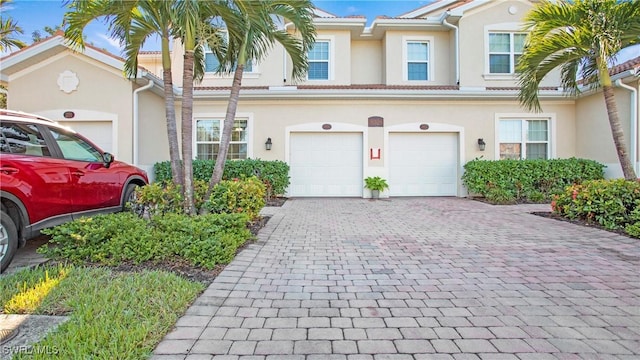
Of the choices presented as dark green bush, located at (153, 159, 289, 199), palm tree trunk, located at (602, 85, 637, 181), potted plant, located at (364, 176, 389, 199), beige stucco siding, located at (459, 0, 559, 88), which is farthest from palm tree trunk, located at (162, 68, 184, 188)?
beige stucco siding, located at (459, 0, 559, 88)

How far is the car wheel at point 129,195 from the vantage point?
5.63 m

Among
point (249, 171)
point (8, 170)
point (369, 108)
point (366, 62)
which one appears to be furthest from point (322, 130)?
point (8, 170)

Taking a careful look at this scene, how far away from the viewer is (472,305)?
295 centimetres

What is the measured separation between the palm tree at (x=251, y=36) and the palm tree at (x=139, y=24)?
82 cm

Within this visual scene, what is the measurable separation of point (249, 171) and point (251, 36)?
198 inches

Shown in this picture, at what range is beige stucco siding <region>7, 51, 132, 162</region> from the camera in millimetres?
9406

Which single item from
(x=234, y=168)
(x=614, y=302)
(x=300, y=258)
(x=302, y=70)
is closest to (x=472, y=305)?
(x=614, y=302)

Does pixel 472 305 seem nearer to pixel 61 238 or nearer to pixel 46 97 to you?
pixel 61 238

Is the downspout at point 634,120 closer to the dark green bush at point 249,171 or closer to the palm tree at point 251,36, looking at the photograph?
the palm tree at point 251,36

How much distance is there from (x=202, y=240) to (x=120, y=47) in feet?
15.0

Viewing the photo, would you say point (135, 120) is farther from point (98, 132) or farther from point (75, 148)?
point (75, 148)

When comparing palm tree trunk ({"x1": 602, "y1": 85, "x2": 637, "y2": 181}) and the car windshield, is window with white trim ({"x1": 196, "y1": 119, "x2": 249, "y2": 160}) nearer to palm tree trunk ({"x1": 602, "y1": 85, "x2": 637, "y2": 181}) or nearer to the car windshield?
the car windshield

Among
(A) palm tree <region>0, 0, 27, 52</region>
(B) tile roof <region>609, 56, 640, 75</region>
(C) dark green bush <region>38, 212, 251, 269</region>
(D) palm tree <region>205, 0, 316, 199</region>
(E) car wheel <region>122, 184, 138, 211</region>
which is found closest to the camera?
(C) dark green bush <region>38, 212, 251, 269</region>

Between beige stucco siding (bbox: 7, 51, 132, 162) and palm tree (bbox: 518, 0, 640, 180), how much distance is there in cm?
1062
